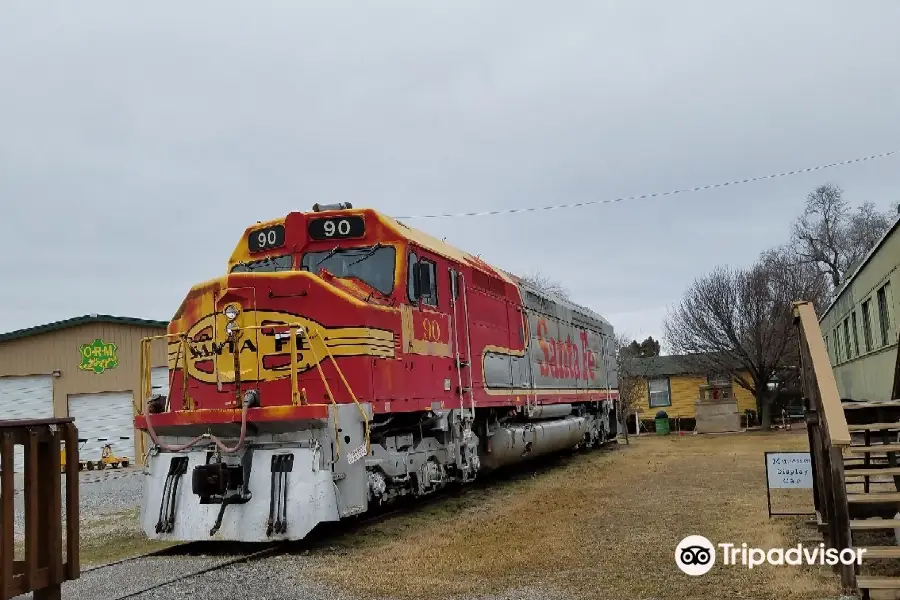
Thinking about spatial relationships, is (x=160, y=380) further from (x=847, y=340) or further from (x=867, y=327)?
(x=867, y=327)

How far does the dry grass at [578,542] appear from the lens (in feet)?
21.6

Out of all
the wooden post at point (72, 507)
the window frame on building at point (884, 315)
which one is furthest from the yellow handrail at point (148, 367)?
the window frame on building at point (884, 315)

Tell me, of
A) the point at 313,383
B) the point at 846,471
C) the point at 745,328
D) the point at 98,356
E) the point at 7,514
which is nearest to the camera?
the point at 7,514

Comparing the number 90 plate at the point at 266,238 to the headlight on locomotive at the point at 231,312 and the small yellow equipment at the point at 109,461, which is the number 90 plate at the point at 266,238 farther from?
the small yellow equipment at the point at 109,461

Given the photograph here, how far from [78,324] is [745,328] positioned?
27.3m

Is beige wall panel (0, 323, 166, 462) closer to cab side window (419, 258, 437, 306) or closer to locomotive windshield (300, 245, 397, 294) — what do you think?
cab side window (419, 258, 437, 306)

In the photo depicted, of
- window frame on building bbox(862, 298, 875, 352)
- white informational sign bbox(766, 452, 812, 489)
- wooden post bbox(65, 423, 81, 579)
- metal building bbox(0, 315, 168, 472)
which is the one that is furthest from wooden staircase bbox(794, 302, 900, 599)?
metal building bbox(0, 315, 168, 472)

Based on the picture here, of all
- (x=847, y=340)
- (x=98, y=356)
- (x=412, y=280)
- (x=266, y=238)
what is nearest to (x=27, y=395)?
(x=98, y=356)

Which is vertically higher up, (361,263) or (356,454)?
(361,263)

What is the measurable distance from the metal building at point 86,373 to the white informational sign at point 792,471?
20874 mm

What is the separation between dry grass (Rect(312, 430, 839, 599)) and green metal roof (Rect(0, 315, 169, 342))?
52.0 ft

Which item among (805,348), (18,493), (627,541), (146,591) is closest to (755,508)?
(627,541)

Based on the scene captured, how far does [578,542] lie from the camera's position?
28.0 ft

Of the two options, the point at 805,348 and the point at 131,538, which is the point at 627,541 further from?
the point at 131,538
